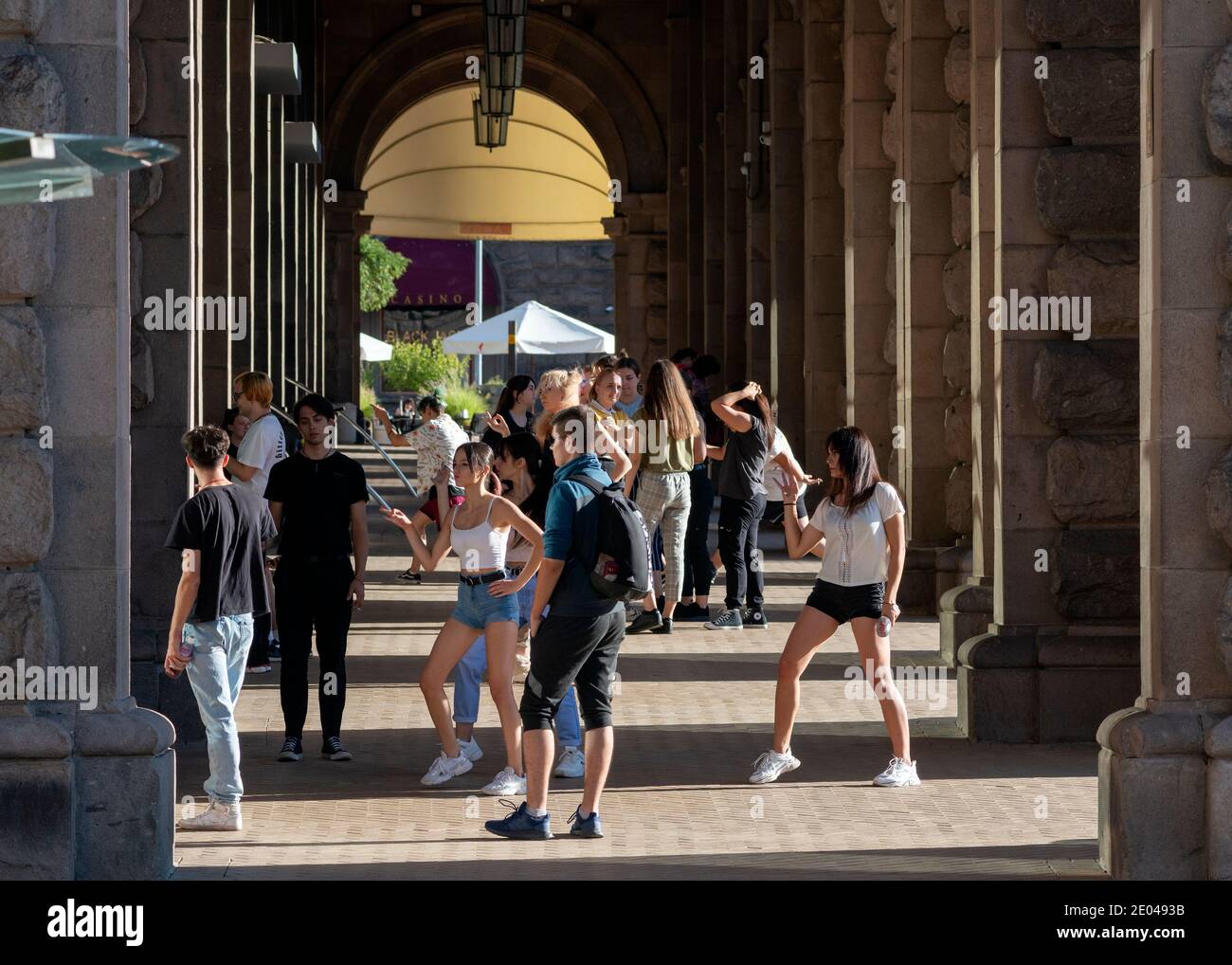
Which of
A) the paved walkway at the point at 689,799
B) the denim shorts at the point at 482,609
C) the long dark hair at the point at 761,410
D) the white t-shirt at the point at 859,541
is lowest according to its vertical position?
the paved walkway at the point at 689,799

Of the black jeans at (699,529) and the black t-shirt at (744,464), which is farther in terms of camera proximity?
the black jeans at (699,529)

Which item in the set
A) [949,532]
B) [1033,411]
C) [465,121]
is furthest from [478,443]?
[465,121]

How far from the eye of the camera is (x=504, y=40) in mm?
21391

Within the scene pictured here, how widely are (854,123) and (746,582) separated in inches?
160

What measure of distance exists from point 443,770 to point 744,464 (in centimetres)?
593

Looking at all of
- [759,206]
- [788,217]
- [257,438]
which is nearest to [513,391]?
[257,438]

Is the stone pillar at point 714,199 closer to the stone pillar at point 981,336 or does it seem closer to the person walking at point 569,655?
the stone pillar at point 981,336

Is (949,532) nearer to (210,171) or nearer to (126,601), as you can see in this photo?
(210,171)

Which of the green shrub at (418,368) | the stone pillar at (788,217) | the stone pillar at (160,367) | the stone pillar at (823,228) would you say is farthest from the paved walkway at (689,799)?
the green shrub at (418,368)

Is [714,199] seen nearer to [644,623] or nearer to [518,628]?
[644,623]

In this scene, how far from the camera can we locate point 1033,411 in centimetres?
1055

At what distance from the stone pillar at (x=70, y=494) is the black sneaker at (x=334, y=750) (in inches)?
102

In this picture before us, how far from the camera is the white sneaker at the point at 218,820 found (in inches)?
330

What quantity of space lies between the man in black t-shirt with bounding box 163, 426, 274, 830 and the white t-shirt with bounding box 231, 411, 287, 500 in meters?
3.80
